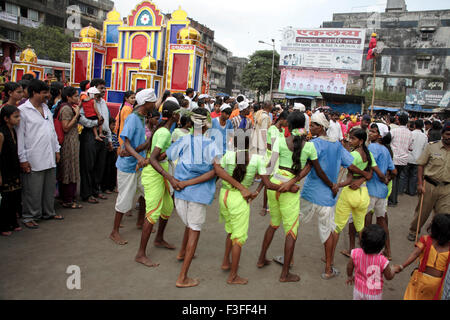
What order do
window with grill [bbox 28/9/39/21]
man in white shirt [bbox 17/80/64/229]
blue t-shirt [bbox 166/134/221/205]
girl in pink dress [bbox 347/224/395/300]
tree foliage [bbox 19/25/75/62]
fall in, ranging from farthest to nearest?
window with grill [bbox 28/9/39/21] → tree foliage [bbox 19/25/75/62] → man in white shirt [bbox 17/80/64/229] → blue t-shirt [bbox 166/134/221/205] → girl in pink dress [bbox 347/224/395/300]

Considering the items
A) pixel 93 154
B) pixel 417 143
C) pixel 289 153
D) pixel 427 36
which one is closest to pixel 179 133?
pixel 289 153

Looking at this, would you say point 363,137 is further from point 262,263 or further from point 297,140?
point 262,263

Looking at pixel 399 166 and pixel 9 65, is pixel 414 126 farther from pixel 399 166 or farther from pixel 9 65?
pixel 9 65

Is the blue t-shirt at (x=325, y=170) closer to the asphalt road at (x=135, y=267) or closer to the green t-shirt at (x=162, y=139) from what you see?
the asphalt road at (x=135, y=267)

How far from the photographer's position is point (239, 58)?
70125 mm

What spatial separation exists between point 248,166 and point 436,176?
284 cm

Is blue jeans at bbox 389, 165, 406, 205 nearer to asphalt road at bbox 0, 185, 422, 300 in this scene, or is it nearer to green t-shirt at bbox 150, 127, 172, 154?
asphalt road at bbox 0, 185, 422, 300

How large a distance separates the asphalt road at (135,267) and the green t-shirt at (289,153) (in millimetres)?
1275

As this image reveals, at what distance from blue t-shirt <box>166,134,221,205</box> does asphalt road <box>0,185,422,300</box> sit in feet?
2.94

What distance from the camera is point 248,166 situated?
10.6 feet

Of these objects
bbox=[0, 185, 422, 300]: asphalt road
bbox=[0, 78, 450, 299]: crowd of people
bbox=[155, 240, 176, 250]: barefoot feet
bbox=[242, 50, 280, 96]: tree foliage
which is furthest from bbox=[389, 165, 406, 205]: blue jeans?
bbox=[242, 50, 280, 96]: tree foliage

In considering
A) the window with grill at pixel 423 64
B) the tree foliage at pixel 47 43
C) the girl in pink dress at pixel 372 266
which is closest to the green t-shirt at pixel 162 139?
the girl in pink dress at pixel 372 266

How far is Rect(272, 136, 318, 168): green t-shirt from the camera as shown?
132 inches
